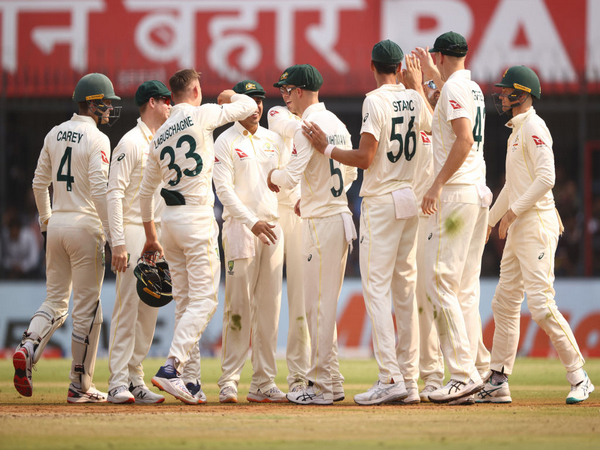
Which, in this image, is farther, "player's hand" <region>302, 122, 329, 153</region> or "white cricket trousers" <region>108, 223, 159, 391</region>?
"white cricket trousers" <region>108, 223, 159, 391</region>

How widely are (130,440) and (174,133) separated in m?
2.69

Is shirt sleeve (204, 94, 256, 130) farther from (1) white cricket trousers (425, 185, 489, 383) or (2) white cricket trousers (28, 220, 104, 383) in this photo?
(1) white cricket trousers (425, 185, 489, 383)

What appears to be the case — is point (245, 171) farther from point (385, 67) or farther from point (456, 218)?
point (456, 218)

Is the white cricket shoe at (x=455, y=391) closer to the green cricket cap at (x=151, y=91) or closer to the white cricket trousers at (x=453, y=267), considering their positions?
the white cricket trousers at (x=453, y=267)

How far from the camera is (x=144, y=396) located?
7.27 meters

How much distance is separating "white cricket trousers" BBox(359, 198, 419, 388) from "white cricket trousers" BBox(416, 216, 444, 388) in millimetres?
172

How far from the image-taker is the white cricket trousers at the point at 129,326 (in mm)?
7186

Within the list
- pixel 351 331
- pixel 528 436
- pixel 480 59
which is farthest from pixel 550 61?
pixel 528 436

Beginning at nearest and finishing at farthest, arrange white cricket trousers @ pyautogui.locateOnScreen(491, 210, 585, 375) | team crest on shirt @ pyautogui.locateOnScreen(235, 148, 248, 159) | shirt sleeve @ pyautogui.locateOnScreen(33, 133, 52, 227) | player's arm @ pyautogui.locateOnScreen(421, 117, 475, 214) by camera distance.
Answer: player's arm @ pyautogui.locateOnScreen(421, 117, 475, 214) < white cricket trousers @ pyautogui.locateOnScreen(491, 210, 585, 375) < team crest on shirt @ pyautogui.locateOnScreen(235, 148, 248, 159) < shirt sleeve @ pyautogui.locateOnScreen(33, 133, 52, 227)

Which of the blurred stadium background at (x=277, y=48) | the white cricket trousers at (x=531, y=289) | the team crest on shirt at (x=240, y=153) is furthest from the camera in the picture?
the blurred stadium background at (x=277, y=48)

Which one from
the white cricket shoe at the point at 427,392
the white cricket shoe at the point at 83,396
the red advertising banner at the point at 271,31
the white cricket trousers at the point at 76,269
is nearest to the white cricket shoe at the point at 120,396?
the white cricket shoe at the point at 83,396

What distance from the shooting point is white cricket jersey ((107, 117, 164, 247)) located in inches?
278

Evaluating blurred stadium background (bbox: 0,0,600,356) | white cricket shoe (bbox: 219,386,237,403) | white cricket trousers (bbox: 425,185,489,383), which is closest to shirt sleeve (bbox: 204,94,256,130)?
white cricket trousers (bbox: 425,185,489,383)

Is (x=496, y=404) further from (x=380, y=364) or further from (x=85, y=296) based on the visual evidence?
(x=85, y=296)
